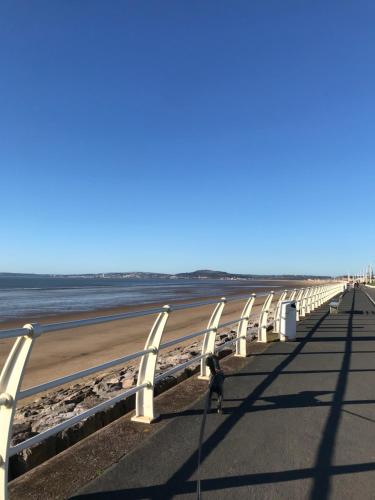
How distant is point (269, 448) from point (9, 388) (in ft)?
7.73

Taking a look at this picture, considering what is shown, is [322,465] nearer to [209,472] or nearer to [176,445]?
[209,472]

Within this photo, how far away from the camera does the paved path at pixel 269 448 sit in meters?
3.36

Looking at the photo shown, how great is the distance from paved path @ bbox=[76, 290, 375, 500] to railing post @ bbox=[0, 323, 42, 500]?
62 cm

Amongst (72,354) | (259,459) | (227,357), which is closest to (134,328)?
(72,354)

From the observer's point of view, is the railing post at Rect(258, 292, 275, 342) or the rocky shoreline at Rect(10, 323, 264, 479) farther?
the railing post at Rect(258, 292, 275, 342)

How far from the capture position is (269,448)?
13.6 feet

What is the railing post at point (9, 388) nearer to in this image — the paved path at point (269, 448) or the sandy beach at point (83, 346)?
the paved path at point (269, 448)

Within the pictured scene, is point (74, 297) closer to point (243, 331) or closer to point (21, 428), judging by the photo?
point (243, 331)

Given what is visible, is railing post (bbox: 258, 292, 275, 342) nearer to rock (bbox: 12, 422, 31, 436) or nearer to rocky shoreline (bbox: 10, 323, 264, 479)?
rocky shoreline (bbox: 10, 323, 264, 479)

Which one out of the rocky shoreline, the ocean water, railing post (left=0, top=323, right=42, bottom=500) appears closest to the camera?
railing post (left=0, top=323, right=42, bottom=500)

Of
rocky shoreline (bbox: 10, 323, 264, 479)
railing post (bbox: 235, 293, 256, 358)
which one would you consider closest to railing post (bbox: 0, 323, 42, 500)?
rocky shoreline (bbox: 10, 323, 264, 479)

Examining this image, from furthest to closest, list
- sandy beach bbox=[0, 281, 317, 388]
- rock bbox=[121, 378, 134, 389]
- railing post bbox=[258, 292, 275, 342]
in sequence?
sandy beach bbox=[0, 281, 317, 388] < railing post bbox=[258, 292, 275, 342] < rock bbox=[121, 378, 134, 389]

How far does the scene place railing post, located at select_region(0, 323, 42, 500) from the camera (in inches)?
114

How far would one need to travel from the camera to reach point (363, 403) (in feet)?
18.7
